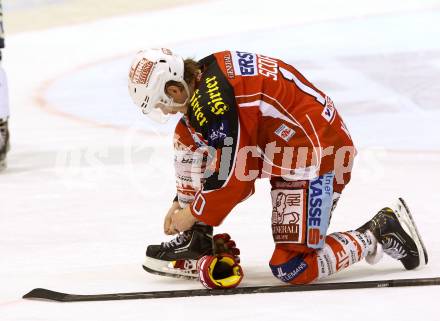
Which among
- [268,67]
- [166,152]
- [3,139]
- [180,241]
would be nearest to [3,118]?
[3,139]

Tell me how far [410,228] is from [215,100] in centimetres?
108

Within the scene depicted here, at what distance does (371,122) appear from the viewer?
8.81 meters

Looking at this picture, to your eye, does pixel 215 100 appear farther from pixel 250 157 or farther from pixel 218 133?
pixel 250 157

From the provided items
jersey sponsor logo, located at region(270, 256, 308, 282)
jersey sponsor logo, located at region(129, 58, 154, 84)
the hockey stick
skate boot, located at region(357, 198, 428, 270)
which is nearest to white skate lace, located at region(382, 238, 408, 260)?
skate boot, located at region(357, 198, 428, 270)

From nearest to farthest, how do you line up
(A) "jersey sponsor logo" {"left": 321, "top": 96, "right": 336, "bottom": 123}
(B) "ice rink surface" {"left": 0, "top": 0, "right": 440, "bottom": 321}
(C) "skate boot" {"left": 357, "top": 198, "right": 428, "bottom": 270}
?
(B) "ice rink surface" {"left": 0, "top": 0, "right": 440, "bottom": 321} → (A) "jersey sponsor logo" {"left": 321, "top": 96, "right": 336, "bottom": 123} → (C) "skate boot" {"left": 357, "top": 198, "right": 428, "bottom": 270}

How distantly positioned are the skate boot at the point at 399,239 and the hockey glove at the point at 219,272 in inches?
24.1

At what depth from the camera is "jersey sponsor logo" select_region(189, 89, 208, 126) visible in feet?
13.2

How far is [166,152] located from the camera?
26.8 feet

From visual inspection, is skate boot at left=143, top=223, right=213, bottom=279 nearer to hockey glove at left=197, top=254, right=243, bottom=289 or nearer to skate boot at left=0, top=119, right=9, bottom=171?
hockey glove at left=197, top=254, right=243, bottom=289

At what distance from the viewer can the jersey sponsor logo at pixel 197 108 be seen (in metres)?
4.03

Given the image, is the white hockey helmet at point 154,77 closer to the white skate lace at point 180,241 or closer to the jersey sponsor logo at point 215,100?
the jersey sponsor logo at point 215,100

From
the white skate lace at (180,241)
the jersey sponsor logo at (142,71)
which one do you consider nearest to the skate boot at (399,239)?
the white skate lace at (180,241)

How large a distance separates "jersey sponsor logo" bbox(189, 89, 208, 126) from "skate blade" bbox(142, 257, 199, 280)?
0.66 meters

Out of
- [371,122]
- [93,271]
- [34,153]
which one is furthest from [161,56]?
[371,122]
